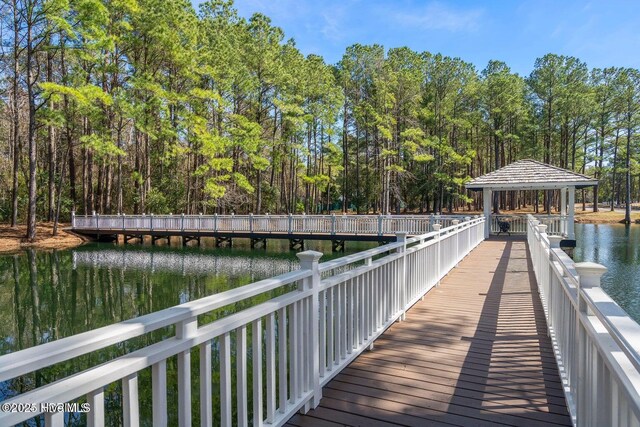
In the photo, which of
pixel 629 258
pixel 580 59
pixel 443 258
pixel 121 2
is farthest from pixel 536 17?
pixel 580 59

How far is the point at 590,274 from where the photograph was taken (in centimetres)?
224

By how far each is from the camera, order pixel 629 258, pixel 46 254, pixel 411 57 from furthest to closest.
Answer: pixel 411 57 → pixel 46 254 → pixel 629 258

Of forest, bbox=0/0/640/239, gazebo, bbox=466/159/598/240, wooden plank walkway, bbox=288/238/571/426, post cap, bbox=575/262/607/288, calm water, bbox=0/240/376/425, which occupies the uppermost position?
forest, bbox=0/0/640/239

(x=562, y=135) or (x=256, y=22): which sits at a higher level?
(x=256, y=22)

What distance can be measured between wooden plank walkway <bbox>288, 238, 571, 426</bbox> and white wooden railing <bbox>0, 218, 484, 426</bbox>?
19 cm

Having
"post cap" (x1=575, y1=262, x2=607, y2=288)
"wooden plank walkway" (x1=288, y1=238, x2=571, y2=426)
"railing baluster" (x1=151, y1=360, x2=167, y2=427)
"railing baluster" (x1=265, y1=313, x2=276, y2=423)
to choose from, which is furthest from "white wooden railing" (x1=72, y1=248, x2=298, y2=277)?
"railing baluster" (x1=151, y1=360, x2=167, y2=427)

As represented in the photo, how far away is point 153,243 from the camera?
22531mm

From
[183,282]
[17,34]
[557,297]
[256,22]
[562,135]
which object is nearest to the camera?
[557,297]

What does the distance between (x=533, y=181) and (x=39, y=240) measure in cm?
2248

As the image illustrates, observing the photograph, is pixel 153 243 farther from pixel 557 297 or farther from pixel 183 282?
pixel 557 297

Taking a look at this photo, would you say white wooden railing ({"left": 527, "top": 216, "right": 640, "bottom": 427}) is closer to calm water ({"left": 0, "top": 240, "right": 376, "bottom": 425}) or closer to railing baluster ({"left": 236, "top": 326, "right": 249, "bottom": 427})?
railing baluster ({"left": 236, "top": 326, "right": 249, "bottom": 427})

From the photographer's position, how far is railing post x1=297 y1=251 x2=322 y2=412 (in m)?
2.82

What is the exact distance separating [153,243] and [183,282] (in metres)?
12.4

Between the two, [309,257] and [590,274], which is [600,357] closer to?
[590,274]
